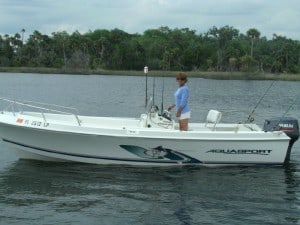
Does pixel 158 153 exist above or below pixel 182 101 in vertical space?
below

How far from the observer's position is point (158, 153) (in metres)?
11.7

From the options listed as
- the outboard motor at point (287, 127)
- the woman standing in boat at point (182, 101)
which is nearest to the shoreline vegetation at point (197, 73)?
the outboard motor at point (287, 127)

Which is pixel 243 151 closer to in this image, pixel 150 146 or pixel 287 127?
pixel 287 127

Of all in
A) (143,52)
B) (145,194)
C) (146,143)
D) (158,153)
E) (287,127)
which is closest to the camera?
(145,194)

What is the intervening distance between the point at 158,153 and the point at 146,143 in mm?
418

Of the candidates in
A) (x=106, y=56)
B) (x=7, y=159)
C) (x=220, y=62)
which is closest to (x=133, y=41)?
(x=106, y=56)

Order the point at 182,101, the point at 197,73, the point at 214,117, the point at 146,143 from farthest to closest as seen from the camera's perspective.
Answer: the point at 197,73 < the point at 214,117 < the point at 182,101 < the point at 146,143

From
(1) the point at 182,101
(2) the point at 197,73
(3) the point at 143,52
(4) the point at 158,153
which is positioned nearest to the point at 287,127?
(1) the point at 182,101

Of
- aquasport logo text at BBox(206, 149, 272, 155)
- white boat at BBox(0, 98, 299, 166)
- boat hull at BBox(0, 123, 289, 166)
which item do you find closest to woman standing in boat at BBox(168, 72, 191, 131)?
white boat at BBox(0, 98, 299, 166)

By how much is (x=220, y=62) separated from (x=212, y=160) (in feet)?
309

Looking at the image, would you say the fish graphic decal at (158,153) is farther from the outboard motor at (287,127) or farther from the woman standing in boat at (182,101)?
the outboard motor at (287,127)

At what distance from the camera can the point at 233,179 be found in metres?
11.2

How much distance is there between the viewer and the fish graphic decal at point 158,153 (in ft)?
38.0

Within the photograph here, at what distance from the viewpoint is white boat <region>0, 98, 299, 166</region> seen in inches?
448
